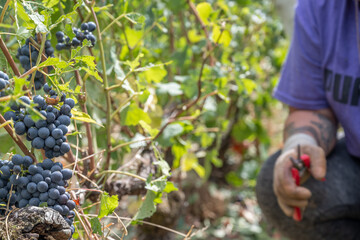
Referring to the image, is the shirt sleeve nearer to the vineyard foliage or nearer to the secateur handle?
the vineyard foliage

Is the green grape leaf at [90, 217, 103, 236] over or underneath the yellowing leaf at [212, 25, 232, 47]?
underneath

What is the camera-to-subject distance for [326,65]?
1435mm

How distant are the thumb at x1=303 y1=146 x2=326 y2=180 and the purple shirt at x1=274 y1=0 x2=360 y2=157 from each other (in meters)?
0.18

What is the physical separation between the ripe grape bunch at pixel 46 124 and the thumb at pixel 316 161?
0.82m

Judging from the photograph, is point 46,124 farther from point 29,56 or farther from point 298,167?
point 298,167

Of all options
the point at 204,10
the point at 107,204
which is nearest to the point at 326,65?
the point at 204,10

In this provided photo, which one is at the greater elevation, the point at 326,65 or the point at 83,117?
the point at 83,117

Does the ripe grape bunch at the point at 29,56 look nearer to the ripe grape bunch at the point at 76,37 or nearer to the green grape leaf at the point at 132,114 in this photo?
the ripe grape bunch at the point at 76,37

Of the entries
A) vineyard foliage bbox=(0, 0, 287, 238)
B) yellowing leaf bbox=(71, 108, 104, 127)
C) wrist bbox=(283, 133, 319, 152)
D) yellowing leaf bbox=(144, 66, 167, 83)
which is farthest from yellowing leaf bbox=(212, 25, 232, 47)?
yellowing leaf bbox=(71, 108, 104, 127)

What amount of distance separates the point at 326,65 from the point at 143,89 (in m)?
0.77

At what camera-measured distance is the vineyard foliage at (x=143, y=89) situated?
68 cm

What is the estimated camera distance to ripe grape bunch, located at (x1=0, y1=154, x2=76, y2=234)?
59 centimetres

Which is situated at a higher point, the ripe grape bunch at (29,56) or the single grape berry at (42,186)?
the ripe grape bunch at (29,56)

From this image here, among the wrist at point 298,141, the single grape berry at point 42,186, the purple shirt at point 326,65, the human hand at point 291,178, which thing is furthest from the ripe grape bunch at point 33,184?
the purple shirt at point 326,65
